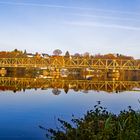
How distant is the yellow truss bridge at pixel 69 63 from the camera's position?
114188 millimetres

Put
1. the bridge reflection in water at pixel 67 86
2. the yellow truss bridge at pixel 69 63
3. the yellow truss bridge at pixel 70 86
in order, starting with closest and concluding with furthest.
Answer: the bridge reflection in water at pixel 67 86
the yellow truss bridge at pixel 70 86
the yellow truss bridge at pixel 69 63

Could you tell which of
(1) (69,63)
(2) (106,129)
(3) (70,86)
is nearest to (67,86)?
(3) (70,86)

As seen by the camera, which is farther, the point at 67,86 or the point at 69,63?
the point at 69,63

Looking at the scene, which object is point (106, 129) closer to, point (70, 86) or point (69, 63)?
point (70, 86)

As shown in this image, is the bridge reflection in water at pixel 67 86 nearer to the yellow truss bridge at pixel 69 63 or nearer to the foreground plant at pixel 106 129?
the foreground plant at pixel 106 129

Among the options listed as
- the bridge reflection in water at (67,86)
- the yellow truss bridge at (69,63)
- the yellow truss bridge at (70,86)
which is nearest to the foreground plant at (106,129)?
the bridge reflection in water at (67,86)

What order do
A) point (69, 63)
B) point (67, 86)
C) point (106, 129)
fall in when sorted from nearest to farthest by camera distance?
point (106, 129)
point (67, 86)
point (69, 63)

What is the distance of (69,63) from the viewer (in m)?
126

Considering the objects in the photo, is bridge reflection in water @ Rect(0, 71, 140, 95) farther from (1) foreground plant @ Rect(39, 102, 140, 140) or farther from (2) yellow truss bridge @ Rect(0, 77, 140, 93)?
(1) foreground plant @ Rect(39, 102, 140, 140)

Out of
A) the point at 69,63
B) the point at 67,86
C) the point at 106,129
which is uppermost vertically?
the point at 69,63

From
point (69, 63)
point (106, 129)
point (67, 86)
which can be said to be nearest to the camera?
point (106, 129)

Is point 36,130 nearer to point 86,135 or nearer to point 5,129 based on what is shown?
point 5,129

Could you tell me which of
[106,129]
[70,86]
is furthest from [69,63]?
[106,129]

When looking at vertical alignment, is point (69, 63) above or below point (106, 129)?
above
